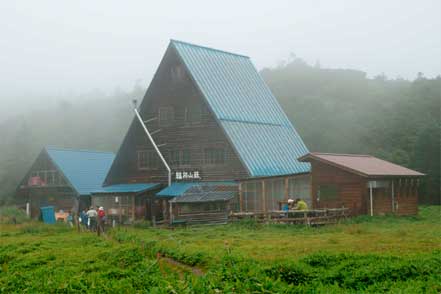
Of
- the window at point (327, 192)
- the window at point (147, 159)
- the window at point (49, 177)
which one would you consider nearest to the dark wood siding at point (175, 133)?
the window at point (147, 159)

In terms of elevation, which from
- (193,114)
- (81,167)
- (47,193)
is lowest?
(47,193)

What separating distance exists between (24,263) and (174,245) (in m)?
4.53

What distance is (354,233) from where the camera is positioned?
2223cm

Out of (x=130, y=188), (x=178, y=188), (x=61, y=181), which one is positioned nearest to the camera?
(x=178, y=188)

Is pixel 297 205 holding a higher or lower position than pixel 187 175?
lower

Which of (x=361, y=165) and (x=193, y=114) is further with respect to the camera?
(x=193, y=114)

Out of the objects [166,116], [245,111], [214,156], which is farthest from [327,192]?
[166,116]

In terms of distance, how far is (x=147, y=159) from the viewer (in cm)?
3756

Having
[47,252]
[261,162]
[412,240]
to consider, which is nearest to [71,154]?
[261,162]

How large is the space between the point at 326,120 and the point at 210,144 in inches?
1335

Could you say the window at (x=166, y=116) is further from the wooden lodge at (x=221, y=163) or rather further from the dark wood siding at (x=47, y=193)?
the dark wood siding at (x=47, y=193)

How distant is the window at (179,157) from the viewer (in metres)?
35.6

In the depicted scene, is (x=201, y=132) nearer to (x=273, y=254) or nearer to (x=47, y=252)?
(x=47, y=252)

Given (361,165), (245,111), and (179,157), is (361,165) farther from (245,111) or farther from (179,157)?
(179,157)
